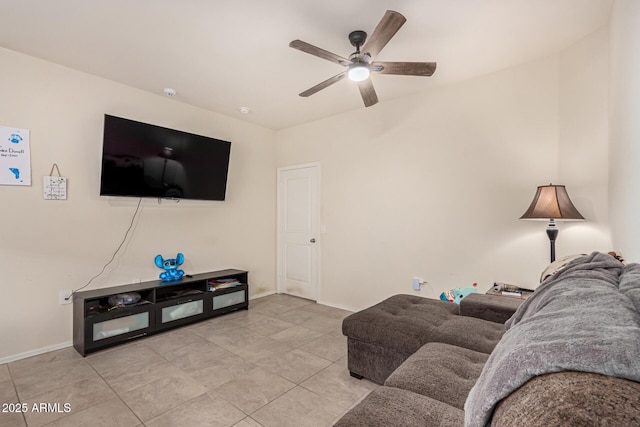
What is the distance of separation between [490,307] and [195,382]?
219cm

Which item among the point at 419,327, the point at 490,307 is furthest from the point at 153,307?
the point at 490,307

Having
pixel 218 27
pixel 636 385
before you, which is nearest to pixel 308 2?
pixel 218 27

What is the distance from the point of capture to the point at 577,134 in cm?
243

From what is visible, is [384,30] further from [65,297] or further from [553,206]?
[65,297]

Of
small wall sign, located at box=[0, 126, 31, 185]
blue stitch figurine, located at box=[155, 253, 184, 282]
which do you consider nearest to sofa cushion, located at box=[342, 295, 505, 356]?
blue stitch figurine, located at box=[155, 253, 184, 282]

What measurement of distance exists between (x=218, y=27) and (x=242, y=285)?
286 cm

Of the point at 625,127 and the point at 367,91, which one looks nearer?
the point at 625,127

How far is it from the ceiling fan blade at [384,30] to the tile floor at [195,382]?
237 centimetres

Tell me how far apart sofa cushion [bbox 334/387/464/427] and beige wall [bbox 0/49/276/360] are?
306 centimetres

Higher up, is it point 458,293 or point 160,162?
point 160,162

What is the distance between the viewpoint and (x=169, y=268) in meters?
3.42

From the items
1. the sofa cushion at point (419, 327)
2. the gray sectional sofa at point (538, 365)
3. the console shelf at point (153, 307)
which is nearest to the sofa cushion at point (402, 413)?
the gray sectional sofa at point (538, 365)

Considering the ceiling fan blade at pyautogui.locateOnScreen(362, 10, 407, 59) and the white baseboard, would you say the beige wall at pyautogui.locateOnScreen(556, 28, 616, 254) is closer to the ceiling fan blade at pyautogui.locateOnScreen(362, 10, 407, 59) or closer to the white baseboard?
the ceiling fan blade at pyautogui.locateOnScreen(362, 10, 407, 59)

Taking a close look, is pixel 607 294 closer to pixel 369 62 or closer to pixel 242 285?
pixel 369 62
